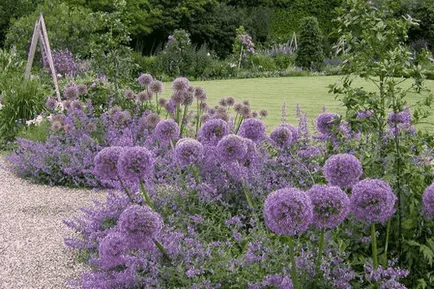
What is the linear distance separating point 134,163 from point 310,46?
59.6 feet

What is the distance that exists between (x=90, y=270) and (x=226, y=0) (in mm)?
25611

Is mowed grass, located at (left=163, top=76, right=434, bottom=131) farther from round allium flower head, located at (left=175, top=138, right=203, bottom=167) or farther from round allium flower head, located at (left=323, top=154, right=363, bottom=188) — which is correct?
round allium flower head, located at (left=323, top=154, right=363, bottom=188)

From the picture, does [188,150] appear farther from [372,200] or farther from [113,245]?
[372,200]

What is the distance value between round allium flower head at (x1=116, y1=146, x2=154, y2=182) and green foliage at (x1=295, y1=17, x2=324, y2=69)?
702 inches

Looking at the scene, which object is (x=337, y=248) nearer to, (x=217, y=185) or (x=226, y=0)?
(x=217, y=185)

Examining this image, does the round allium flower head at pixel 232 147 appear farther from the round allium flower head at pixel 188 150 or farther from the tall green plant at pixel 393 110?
the tall green plant at pixel 393 110

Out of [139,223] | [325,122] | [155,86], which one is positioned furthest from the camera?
[155,86]

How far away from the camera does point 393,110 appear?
328 cm

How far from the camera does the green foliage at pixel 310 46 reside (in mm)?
20031

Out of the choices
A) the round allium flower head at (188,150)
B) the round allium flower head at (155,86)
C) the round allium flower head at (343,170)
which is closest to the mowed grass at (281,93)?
the round allium flower head at (155,86)

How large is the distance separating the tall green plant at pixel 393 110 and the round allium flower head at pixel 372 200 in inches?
17.9

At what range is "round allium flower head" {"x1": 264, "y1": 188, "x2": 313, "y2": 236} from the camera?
2141mm

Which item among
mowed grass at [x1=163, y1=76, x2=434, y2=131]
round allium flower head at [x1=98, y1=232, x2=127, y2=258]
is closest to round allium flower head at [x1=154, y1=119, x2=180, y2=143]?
round allium flower head at [x1=98, y1=232, x2=127, y2=258]

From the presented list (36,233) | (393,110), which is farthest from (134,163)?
(36,233)
